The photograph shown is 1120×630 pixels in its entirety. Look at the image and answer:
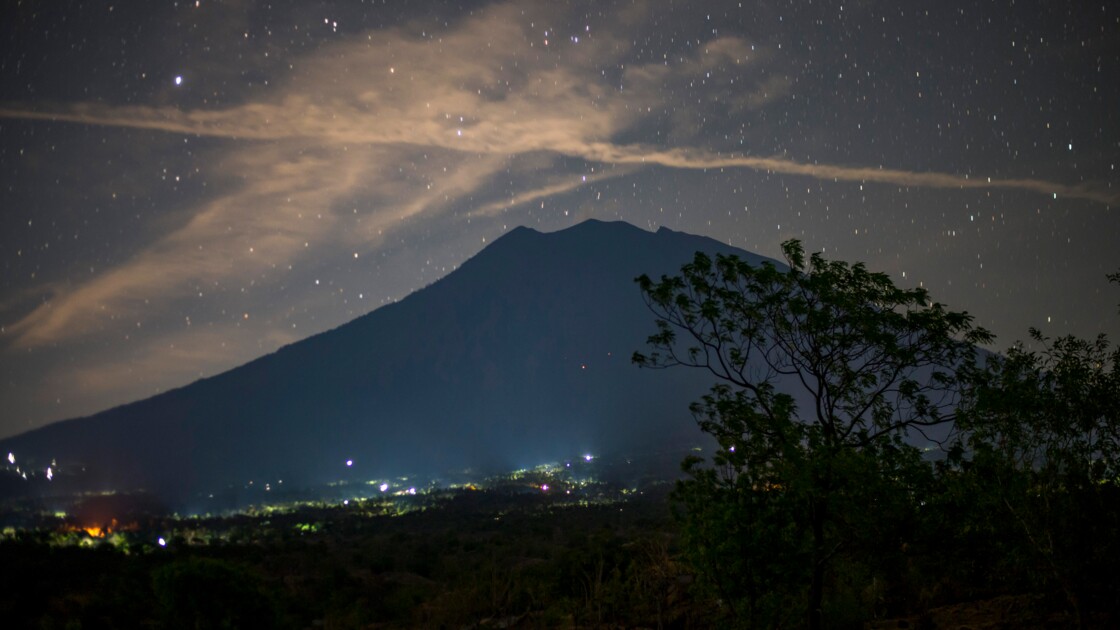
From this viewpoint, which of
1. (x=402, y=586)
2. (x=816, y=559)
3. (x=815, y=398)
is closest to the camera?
(x=816, y=559)

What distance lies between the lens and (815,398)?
38.4 feet

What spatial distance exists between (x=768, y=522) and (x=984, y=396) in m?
3.93

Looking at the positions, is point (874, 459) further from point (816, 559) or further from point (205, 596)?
point (205, 596)

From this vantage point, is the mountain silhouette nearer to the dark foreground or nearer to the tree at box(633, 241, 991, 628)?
the dark foreground

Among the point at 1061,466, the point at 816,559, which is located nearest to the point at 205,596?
the point at 816,559

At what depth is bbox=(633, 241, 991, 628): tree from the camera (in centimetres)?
1047

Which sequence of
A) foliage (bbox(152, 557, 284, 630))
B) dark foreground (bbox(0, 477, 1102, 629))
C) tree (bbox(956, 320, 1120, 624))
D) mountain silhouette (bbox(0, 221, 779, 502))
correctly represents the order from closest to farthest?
1. tree (bbox(956, 320, 1120, 624))
2. foliage (bbox(152, 557, 284, 630))
3. dark foreground (bbox(0, 477, 1102, 629))
4. mountain silhouette (bbox(0, 221, 779, 502))

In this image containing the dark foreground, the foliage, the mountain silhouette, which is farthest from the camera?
the mountain silhouette

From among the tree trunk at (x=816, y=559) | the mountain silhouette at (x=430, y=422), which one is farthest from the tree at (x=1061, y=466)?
the mountain silhouette at (x=430, y=422)

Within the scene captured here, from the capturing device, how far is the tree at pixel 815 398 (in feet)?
34.3

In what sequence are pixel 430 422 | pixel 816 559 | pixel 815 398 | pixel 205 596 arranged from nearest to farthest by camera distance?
pixel 816 559 → pixel 815 398 → pixel 205 596 → pixel 430 422

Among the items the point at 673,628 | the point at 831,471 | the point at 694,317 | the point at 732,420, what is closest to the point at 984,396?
the point at 831,471

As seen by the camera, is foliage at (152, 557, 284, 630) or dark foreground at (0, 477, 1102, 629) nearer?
foliage at (152, 557, 284, 630)

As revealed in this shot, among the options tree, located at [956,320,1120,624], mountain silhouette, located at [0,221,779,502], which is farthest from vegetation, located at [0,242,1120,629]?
mountain silhouette, located at [0,221,779,502]
